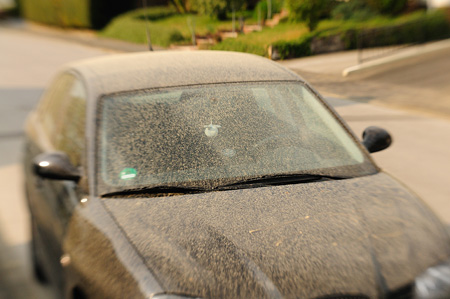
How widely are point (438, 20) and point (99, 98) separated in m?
5.30

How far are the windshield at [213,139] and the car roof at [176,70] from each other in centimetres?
7

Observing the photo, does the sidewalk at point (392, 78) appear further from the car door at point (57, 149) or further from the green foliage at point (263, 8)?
the car door at point (57, 149)

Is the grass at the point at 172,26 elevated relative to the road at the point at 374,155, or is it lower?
elevated

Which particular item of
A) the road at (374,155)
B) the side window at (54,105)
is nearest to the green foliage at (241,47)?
the road at (374,155)

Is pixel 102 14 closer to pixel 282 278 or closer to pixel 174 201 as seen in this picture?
pixel 174 201

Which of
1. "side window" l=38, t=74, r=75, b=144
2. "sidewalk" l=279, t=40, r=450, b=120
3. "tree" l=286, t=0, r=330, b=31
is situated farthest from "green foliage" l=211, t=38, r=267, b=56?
"side window" l=38, t=74, r=75, b=144

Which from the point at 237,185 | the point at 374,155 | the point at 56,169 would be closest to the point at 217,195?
the point at 237,185

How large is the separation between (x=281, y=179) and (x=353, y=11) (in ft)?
5.36

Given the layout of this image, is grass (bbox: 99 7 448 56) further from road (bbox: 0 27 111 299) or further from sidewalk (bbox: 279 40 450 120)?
road (bbox: 0 27 111 299)

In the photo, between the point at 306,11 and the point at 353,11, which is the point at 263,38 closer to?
the point at 306,11

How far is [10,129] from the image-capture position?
9016mm

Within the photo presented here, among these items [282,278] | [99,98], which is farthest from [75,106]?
[282,278]

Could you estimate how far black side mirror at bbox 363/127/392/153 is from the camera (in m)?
3.12

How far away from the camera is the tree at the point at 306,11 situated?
3234 mm
